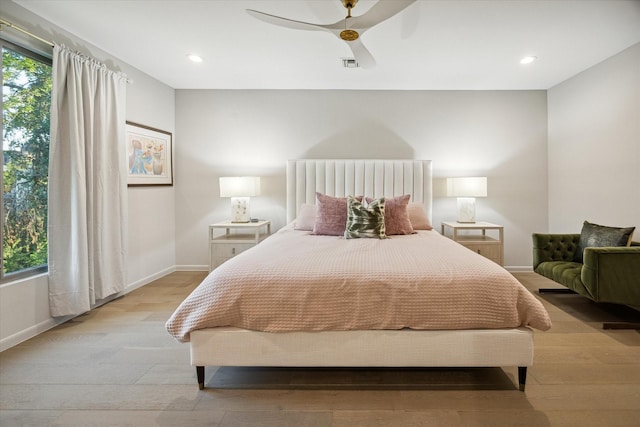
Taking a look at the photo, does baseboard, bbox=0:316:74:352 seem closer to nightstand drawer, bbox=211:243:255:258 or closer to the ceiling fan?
nightstand drawer, bbox=211:243:255:258

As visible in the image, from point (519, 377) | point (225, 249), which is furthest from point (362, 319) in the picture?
point (225, 249)

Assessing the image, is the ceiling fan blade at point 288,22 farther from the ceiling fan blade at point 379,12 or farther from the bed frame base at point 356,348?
the bed frame base at point 356,348

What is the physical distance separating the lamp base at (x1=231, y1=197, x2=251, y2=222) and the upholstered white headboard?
544 mm

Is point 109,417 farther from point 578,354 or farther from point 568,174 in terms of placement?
point 568,174

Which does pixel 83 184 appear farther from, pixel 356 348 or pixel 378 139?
pixel 378 139

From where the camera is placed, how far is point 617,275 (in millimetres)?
2947

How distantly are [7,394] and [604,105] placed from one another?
548 centimetres

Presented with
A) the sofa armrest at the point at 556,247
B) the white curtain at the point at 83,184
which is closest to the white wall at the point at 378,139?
the sofa armrest at the point at 556,247

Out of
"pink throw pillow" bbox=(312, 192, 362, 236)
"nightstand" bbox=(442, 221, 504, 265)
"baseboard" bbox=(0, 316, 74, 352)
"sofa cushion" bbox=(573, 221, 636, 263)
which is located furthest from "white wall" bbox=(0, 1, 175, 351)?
"sofa cushion" bbox=(573, 221, 636, 263)

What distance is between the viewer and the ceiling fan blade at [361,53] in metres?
2.80

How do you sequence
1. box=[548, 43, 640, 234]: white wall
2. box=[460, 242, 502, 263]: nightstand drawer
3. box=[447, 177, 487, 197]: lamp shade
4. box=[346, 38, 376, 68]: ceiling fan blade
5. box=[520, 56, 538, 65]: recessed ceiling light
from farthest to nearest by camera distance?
box=[447, 177, 487, 197]: lamp shade < box=[460, 242, 502, 263]: nightstand drawer < box=[520, 56, 538, 65]: recessed ceiling light < box=[548, 43, 640, 234]: white wall < box=[346, 38, 376, 68]: ceiling fan blade

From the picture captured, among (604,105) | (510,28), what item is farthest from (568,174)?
(510,28)

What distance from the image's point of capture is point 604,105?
12.6 ft

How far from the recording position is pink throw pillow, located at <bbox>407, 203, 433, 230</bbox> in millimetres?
4023
